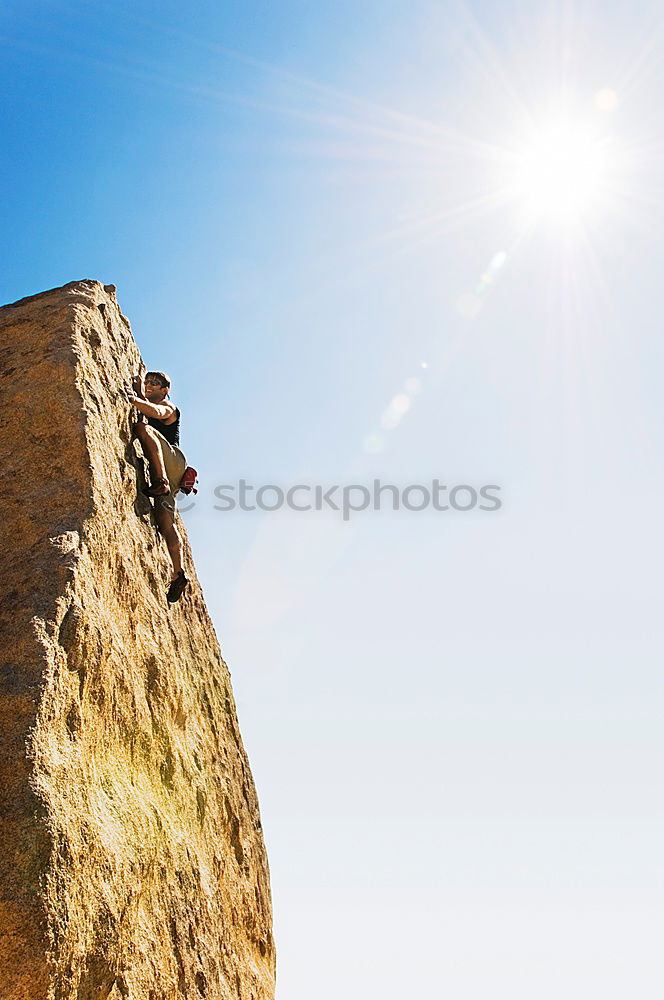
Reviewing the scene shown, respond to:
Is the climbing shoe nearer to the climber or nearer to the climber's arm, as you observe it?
the climber

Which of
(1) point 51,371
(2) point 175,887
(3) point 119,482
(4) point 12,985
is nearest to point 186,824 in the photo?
Result: (2) point 175,887

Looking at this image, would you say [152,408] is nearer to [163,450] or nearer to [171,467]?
[163,450]

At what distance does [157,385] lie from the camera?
9555 millimetres

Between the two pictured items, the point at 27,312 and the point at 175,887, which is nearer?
the point at 175,887

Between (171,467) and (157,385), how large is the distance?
1239 mm

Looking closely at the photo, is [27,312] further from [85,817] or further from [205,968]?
[205,968]

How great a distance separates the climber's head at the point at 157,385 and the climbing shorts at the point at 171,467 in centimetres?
62

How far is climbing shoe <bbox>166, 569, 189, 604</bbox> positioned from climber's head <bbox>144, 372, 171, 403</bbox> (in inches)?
94.5

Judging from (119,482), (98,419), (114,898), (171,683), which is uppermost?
(98,419)

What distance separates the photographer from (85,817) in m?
4.93

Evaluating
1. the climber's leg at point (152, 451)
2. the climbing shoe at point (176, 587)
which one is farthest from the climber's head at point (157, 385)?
the climbing shoe at point (176, 587)

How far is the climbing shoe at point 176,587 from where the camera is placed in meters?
8.37

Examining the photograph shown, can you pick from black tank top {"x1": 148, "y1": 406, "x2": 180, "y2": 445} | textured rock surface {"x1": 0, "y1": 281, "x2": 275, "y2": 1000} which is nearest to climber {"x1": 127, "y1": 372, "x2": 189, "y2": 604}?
black tank top {"x1": 148, "y1": 406, "x2": 180, "y2": 445}

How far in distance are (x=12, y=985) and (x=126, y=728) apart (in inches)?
87.5
